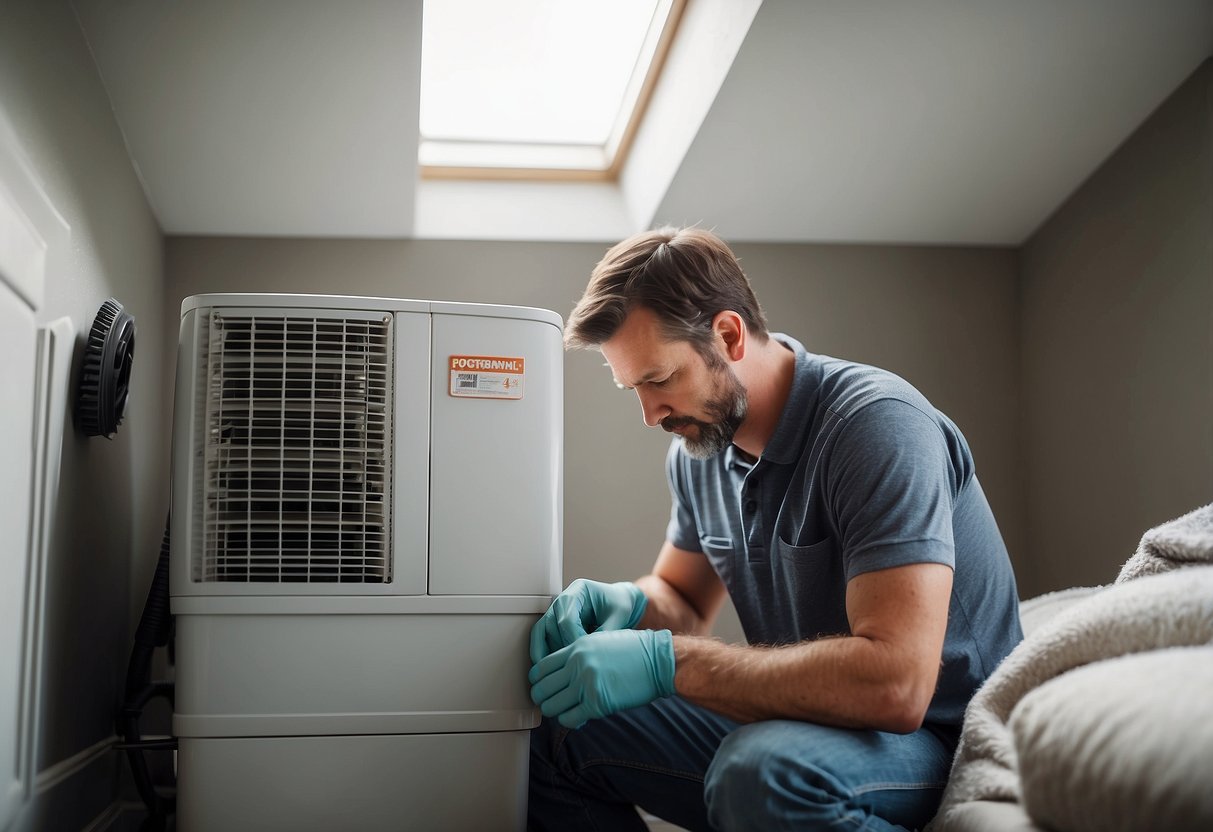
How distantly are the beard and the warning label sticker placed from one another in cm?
28

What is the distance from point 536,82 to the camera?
78.8 inches

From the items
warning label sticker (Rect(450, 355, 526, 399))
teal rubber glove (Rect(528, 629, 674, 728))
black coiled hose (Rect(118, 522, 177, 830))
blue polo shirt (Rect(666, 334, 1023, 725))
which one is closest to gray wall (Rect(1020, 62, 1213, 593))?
blue polo shirt (Rect(666, 334, 1023, 725))

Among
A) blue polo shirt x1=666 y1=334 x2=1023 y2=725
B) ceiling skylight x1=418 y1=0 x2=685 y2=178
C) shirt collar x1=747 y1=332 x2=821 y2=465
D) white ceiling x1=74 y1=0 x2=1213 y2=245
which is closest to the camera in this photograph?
blue polo shirt x1=666 y1=334 x2=1023 y2=725

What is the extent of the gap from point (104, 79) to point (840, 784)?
145 centimetres

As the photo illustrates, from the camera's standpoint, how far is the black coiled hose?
54.1 inches

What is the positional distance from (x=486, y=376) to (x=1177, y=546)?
797 millimetres

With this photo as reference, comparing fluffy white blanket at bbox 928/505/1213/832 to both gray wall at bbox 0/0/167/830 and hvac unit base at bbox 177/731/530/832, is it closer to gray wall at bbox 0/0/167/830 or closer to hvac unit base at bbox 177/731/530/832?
hvac unit base at bbox 177/731/530/832

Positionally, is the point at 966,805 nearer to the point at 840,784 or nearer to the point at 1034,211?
the point at 840,784

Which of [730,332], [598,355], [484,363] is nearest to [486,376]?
[484,363]

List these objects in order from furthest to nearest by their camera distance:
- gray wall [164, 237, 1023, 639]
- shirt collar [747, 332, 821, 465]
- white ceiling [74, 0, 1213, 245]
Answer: gray wall [164, 237, 1023, 639] → white ceiling [74, 0, 1213, 245] → shirt collar [747, 332, 821, 465]

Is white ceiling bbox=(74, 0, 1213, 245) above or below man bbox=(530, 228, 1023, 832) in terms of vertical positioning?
above

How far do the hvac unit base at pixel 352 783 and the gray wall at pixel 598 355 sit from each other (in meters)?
0.83

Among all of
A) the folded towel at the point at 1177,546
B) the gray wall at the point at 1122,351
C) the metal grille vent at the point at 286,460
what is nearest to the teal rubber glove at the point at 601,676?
the metal grille vent at the point at 286,460

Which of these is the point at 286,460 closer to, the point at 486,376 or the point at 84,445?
the point at 486,376
